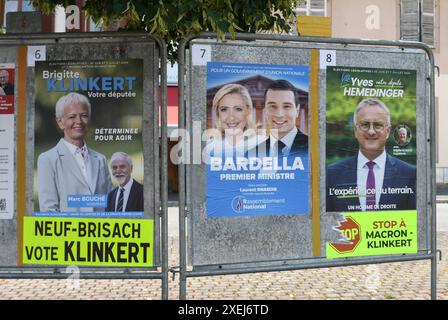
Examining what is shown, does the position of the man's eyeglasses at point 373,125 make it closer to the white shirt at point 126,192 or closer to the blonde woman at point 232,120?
the blonde woman at point 232,120

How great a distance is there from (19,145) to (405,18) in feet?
67.7

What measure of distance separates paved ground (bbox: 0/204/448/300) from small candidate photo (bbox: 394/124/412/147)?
187cm

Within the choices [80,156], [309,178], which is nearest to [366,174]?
[309,178]

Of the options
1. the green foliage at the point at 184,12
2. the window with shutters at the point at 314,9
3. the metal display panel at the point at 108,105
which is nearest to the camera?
the green foliage at the point at 184,12

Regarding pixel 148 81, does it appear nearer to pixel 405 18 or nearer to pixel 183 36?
pixel 183 36

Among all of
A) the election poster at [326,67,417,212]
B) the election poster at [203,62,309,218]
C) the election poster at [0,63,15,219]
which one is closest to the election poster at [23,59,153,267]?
the election poster at [0,63,15,219]

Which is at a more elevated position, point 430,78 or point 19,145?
point 430,78

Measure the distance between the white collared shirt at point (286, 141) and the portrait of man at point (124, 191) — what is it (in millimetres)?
1132

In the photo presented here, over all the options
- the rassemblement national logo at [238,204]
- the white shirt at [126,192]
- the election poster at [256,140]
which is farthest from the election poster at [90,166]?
the rassemblement national logo at [238,204]

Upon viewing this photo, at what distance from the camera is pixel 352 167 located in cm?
461

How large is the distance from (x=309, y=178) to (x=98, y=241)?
184 cm

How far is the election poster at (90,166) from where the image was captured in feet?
13.6

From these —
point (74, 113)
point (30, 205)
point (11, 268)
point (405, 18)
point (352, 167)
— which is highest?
point (405, 18)

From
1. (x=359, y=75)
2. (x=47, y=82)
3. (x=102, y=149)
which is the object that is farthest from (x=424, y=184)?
(x=47, y=82)
